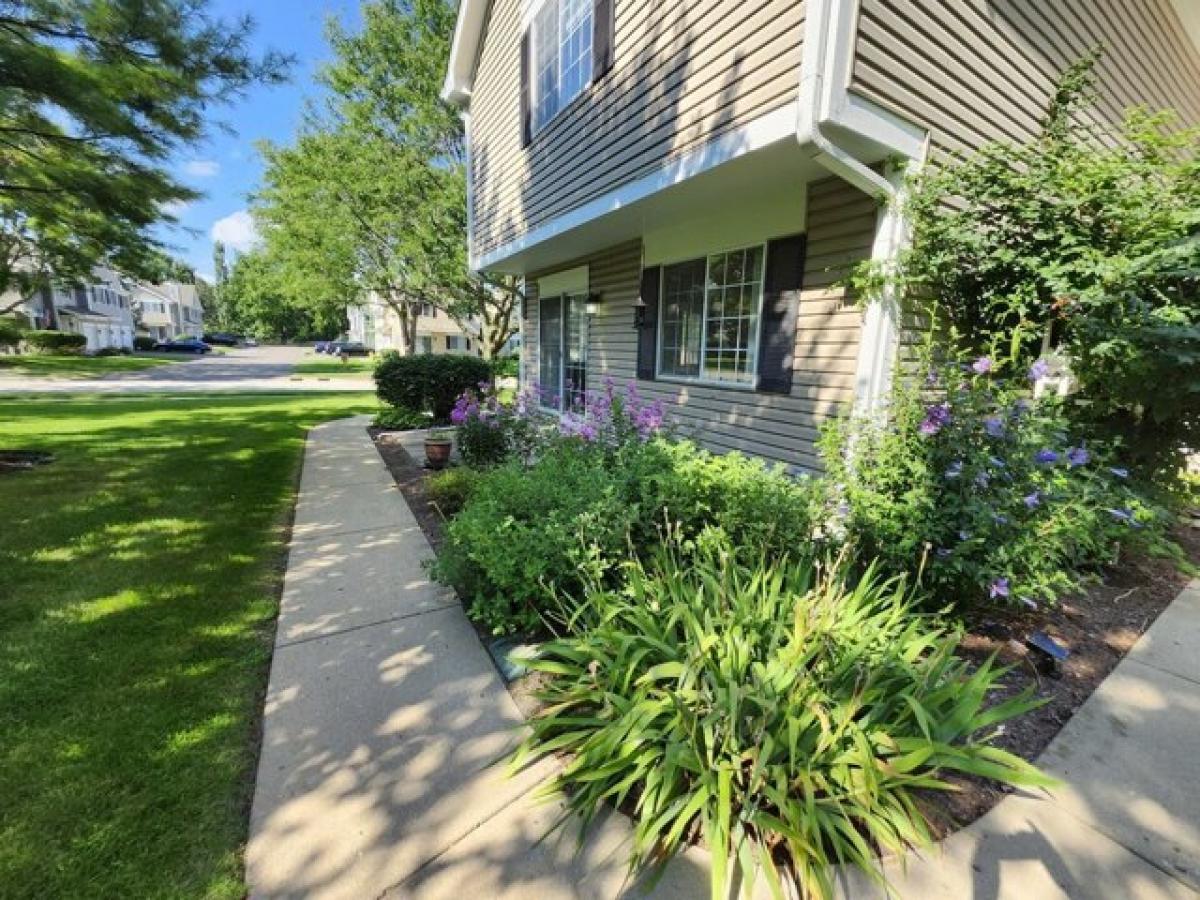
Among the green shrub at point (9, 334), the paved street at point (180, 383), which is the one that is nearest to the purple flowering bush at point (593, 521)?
the paved street at point (180, 383)

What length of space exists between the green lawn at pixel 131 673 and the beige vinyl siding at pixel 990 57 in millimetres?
4840

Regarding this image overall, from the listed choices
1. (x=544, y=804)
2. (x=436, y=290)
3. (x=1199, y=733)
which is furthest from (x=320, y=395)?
(x=1199, y=733)

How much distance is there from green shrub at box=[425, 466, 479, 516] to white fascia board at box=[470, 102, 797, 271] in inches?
117

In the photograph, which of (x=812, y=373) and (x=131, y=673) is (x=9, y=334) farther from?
(x=812, y=373)

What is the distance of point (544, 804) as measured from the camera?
79.0 inches

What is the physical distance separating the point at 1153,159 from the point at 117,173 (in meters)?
9.09

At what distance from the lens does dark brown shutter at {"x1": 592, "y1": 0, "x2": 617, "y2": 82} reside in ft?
17.1

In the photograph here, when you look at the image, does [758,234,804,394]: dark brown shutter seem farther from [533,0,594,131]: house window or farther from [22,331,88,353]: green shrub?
[22,331,88,353]: green shrub

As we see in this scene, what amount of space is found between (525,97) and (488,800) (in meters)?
8.08

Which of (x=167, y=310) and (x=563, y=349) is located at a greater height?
(x=167, y=310)

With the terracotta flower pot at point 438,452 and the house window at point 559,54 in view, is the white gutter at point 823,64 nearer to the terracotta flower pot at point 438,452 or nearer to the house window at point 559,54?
the house window at point 559,54

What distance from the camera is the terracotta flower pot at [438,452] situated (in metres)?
6.95

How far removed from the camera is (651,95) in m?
4.74

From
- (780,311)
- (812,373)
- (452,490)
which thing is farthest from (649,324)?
(452,490)
